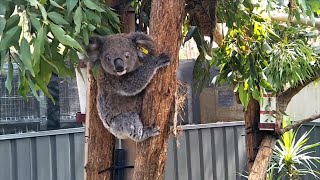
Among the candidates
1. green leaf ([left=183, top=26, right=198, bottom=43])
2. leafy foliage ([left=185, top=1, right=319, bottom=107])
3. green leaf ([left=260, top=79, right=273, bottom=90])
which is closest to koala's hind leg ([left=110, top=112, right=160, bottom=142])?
green leaf ([left=183, top=26, right=198, bottom=43])

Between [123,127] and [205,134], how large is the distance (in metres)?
2.02

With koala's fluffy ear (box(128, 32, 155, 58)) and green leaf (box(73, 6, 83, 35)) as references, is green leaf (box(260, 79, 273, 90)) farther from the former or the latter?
green leaf (box(73, 6, 83, 35))

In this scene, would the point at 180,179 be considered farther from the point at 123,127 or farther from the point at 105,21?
the point at 105,21

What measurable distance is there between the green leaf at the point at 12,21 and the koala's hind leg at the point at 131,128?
55 centimetres

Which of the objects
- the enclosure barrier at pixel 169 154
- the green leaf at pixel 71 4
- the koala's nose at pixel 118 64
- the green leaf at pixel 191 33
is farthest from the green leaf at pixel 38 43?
the enclosure barrier at pixel 169 154

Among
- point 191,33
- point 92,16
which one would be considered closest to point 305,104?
point 191,33

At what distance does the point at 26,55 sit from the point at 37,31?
0.05 m

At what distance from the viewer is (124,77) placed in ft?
5.82

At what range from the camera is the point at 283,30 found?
244 cm

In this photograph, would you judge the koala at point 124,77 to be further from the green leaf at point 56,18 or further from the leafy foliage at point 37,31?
the green leaf at point 56,18

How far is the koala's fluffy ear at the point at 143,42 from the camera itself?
1.54 m

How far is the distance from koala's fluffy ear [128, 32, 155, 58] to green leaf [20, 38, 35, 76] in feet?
Result: 1.92

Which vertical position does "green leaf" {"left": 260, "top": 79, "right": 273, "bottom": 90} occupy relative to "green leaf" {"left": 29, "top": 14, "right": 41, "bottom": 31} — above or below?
below

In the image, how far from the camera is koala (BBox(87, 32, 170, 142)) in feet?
5.11
